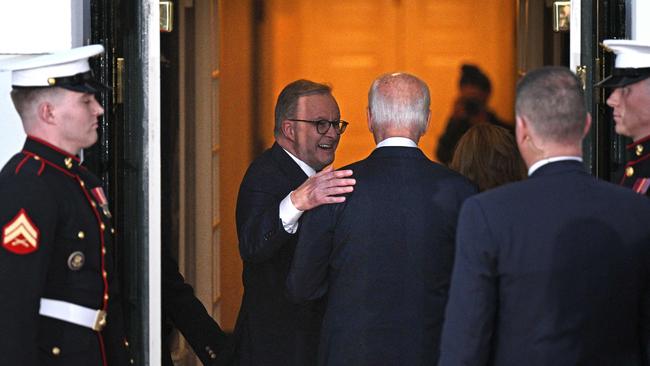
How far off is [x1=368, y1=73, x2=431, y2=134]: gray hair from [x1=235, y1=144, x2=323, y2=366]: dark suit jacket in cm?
83

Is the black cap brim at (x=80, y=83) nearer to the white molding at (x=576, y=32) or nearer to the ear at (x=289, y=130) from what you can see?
the ear at (x=289, y=130)

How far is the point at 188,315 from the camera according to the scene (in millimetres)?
4895

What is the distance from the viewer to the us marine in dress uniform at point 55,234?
3.07 metres

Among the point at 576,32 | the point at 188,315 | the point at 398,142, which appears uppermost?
the point at 576,32

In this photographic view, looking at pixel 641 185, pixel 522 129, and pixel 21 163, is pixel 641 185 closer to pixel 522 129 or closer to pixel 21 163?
pixel 522 129

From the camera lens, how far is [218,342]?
16.0ft

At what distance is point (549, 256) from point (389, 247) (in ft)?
2.46

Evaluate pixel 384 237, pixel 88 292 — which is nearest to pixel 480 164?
pixel 384 237

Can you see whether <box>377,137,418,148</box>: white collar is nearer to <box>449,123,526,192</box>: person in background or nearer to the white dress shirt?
the white dress shirt

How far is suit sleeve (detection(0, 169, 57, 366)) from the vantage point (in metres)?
3.04

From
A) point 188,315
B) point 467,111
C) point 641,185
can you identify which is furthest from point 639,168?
point 467,111

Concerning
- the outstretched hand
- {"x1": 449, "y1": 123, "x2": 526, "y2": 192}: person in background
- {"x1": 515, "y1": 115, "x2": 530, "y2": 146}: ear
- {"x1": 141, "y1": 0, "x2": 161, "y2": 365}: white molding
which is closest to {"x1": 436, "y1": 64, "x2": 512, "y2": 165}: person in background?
{"x1": 449, "y1": 123, "x2": 526, "y2": 192}: person in background

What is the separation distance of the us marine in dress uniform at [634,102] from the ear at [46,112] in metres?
1.58

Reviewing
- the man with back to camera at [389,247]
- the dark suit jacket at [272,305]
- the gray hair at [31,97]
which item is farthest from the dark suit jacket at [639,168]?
the gray hair at [31,97]
